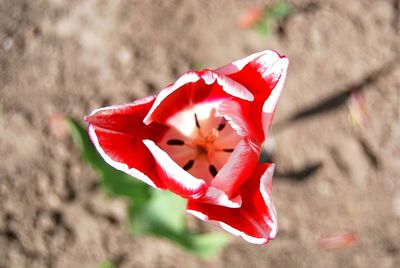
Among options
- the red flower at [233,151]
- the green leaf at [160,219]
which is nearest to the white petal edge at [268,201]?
the red flower at [233,151]

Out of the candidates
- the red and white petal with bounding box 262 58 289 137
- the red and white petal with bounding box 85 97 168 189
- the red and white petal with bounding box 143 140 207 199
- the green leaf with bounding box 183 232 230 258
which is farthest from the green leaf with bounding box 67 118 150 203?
the red and white petal with bounding box 262 58 289 137

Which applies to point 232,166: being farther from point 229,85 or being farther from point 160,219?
point 160,219

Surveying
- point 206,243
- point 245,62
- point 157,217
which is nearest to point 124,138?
point 245,62

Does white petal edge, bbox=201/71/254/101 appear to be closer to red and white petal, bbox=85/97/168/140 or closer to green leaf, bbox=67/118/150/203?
red and white petal, bbox=85/97/168/140

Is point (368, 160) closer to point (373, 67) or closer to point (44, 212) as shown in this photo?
point (373, 67)

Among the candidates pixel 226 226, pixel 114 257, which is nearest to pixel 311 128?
pixel 114 257

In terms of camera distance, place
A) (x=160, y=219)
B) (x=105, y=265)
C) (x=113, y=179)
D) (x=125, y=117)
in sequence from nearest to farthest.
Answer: (x=125, y=117) → (x=113, y=179) → (x=160, y=219) → (x=105, y=265)
